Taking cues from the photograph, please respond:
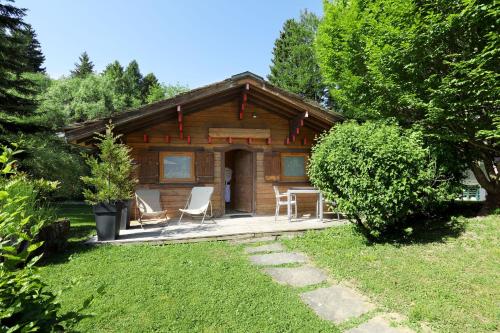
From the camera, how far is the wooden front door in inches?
381

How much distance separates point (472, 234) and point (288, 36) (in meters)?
29.5

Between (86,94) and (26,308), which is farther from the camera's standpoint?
(86,94)

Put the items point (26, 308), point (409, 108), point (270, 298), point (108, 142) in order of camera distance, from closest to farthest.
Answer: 1. point (26, 308)
2. point (270, 298)
3. point (108, 142)
4. point (409, 108)

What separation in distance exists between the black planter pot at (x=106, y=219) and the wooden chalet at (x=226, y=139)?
96.0 inches

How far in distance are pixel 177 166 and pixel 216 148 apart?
1272mm

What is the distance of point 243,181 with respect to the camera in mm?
10297

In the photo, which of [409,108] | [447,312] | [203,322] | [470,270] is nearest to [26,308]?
[203,322]

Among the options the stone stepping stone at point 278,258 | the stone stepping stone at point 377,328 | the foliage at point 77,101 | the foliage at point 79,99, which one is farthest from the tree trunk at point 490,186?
the foliage at point 79,99

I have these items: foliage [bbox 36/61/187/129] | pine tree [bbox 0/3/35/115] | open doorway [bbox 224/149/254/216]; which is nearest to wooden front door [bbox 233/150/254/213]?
open doorway [bbox 224/149/254/216]

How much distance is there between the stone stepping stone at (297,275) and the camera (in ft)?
14.0

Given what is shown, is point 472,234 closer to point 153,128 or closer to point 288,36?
point 153,128

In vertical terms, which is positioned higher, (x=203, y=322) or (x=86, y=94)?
(x=86, y=94)

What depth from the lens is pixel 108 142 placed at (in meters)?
6.21

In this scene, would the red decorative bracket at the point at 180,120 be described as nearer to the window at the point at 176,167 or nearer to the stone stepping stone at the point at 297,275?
the window at the point at 176,167
